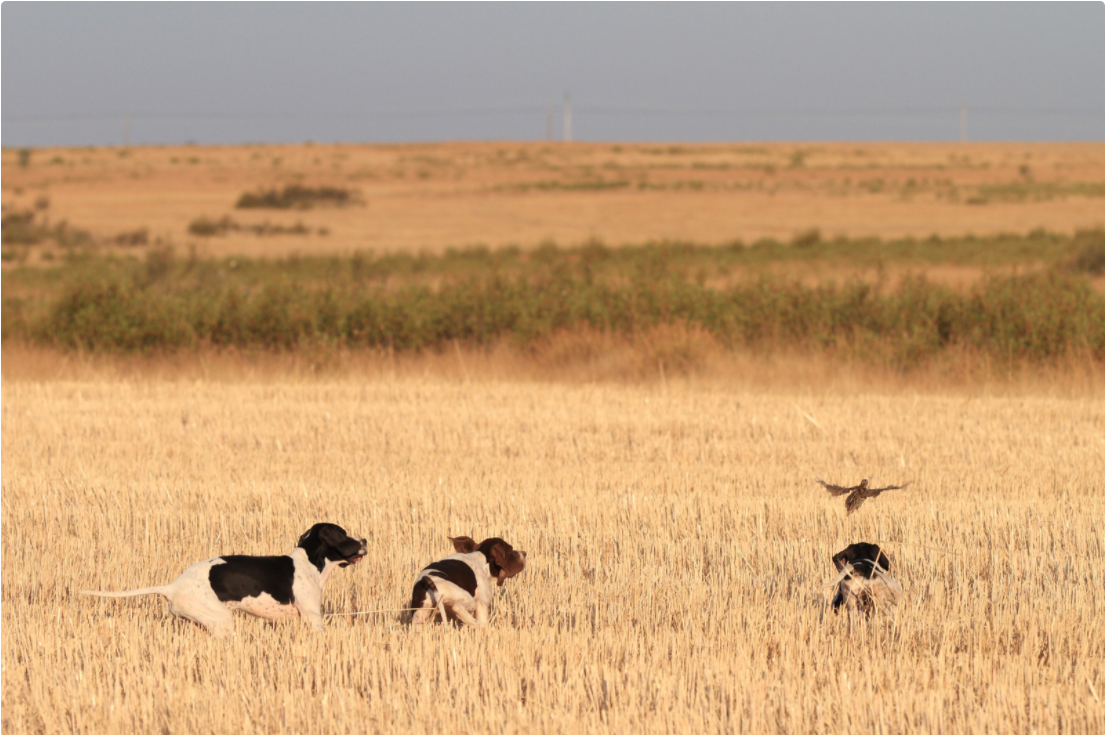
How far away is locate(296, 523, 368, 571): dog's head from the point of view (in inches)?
189

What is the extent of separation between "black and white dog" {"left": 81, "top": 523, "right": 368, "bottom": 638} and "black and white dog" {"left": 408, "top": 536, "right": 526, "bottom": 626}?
0.36 metres

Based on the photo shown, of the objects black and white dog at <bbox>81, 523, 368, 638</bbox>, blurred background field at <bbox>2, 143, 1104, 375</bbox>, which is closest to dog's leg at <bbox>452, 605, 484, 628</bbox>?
black and white dog at <bbox>81, 523, 368, 638</bbox>

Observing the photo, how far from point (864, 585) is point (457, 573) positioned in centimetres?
181

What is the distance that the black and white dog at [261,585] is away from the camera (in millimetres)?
4594

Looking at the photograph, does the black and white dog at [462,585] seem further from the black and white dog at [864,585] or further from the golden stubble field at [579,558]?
the black and white dog at [864,585]

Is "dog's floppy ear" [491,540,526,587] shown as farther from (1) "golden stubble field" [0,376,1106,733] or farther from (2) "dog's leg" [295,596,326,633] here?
(2) "dog's leg" [295,596,326,633]

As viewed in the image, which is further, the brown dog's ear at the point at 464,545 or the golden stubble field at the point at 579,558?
the brown dog's ear at the point at 464,545

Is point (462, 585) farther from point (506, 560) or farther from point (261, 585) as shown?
point (261, 585)

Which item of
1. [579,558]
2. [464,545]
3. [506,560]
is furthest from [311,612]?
A: [579,558]

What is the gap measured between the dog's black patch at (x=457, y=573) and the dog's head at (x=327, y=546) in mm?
362

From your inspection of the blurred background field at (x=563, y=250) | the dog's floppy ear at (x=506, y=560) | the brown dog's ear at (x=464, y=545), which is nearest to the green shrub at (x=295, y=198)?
the blurred background field at (x=563, y=250)

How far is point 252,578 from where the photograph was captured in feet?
15.2

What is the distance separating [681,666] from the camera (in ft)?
14.5

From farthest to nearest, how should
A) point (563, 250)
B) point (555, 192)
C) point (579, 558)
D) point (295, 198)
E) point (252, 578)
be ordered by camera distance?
point (555, 192) → point (295, 198) → point (563, 250) → point (579, 558) → point (252, 578)
